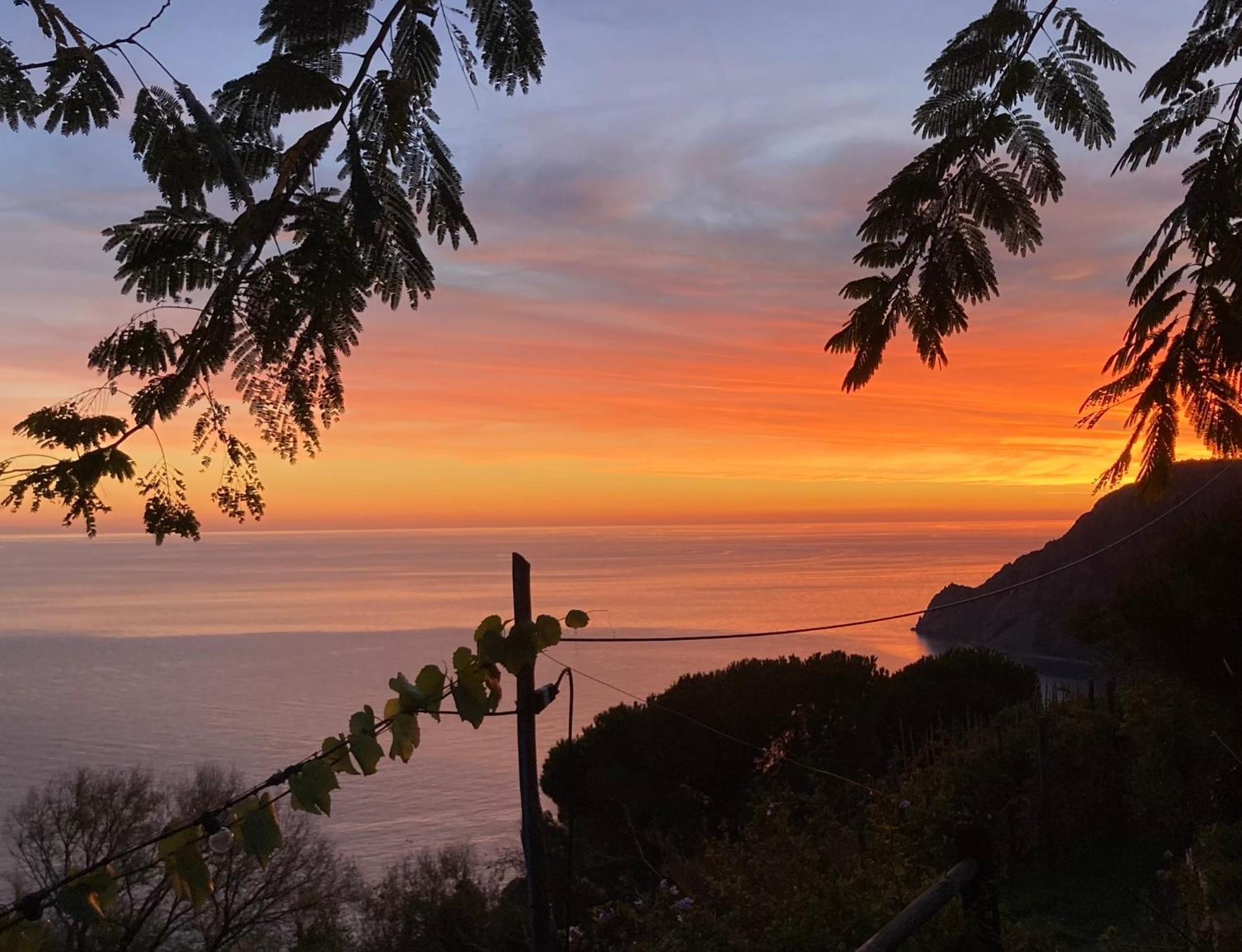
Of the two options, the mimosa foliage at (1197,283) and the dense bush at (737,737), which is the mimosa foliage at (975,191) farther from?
the dense bush at (737,737)

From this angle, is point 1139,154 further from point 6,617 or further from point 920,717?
point 6,617


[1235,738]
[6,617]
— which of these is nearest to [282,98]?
[1235,738]

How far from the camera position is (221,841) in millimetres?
2311

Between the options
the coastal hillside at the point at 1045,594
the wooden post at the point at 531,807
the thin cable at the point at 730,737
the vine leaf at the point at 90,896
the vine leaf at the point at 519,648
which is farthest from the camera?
the coastal hillside at the point at 1045,594

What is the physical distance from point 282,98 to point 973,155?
2.16 metres

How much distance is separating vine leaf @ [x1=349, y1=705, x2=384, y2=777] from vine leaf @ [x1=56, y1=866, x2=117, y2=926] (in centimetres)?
68

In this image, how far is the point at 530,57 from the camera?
2.46 metres

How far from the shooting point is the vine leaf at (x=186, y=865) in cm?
246

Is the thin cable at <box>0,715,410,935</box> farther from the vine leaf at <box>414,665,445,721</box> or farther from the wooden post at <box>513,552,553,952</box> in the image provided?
the wooden post at <box>513,552,553,952</box>

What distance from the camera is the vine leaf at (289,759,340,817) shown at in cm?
238

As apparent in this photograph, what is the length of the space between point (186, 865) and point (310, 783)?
0.41m

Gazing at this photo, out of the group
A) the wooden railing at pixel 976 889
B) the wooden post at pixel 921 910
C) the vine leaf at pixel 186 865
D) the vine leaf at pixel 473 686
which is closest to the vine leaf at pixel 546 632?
the vine leaf at pixel 473 686

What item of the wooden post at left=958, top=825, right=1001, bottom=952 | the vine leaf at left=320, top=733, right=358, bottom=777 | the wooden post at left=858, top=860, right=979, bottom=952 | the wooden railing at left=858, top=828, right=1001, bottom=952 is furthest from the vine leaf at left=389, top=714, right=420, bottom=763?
the wooden post at left=958, top=825, right=1001, bottom=952

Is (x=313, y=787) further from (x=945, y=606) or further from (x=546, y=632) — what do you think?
(x=945, y=606)
